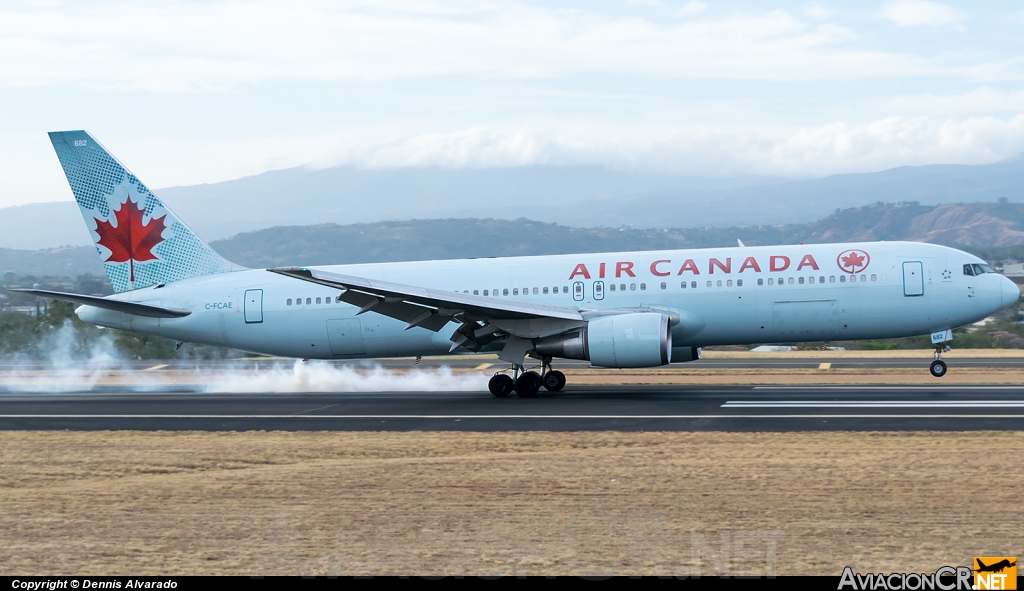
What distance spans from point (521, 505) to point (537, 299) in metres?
16.0

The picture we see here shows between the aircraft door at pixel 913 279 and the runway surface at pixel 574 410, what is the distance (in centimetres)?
269

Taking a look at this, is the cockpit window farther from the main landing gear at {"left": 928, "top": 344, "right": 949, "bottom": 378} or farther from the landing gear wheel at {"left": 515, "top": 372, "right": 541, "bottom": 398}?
the landing gear wheel at {"left": 515, "top": 372, "right": 541, "bottom": 398}

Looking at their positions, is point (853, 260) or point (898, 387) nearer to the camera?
point (853, 260)

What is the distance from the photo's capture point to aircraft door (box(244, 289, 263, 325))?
3014cm

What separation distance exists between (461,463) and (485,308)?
9.90 m

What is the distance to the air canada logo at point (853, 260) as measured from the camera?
2700cm

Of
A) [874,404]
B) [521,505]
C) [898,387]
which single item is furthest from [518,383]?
[521,505]

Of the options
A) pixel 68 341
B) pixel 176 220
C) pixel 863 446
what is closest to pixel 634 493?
pixel 863 446

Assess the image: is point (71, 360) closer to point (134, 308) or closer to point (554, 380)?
point (134, 308)

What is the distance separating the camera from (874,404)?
22.8 m

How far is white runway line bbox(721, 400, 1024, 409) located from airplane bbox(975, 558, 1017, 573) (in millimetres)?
13129

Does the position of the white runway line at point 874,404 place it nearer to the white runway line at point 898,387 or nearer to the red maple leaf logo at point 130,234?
the white runway line at point 898,387

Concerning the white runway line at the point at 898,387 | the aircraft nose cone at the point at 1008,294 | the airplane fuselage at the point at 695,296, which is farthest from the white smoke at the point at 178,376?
the aircraft nose cone at the point at 1008,294

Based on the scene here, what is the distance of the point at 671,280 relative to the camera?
2750 cm
